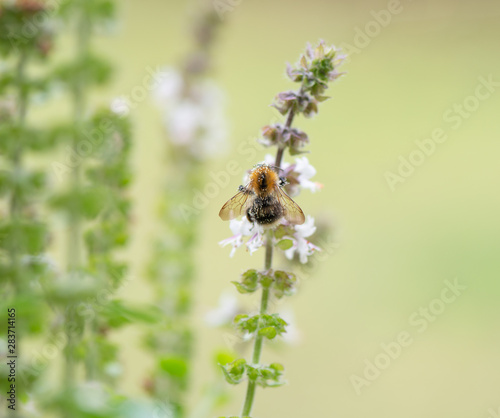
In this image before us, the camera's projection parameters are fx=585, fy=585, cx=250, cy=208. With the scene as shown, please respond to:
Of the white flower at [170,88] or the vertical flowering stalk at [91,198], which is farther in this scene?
the white flower at [170,88]

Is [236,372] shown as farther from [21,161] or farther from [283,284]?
[21,161]

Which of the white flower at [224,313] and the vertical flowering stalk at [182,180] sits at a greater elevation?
the vertical flowering stalk at [182,180]

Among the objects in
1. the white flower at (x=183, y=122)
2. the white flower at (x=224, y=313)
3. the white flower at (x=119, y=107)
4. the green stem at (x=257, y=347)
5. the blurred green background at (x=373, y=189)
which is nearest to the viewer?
the green stem at (x=257, y=347)

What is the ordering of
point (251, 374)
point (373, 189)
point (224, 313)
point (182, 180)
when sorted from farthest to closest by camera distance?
point (373, 189) → point (182, 180) → point (224, 313) → point (251, 374)

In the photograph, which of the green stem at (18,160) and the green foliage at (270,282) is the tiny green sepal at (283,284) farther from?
the green stem at (18,160)

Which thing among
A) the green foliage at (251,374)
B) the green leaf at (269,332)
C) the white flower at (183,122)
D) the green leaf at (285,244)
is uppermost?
the white flower at (183,122)

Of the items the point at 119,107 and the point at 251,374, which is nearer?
the point at 251,374

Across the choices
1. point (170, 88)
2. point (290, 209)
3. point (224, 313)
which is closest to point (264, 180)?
point (290, 209)

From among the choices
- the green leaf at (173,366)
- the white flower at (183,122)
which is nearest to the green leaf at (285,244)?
the green leaf at (173,366)

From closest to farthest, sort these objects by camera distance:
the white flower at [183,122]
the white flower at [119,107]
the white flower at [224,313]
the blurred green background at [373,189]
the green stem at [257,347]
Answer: the green stem at [257,347], the white flower at [119,107], the white flower at [224,313], the white flower at [183,122], the blurred green background at [373,189]
